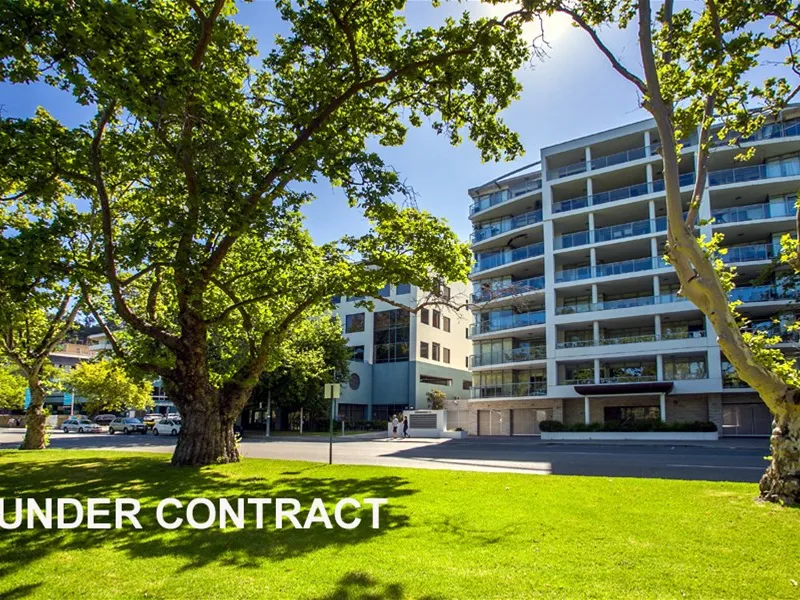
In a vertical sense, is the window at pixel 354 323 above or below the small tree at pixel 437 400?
above

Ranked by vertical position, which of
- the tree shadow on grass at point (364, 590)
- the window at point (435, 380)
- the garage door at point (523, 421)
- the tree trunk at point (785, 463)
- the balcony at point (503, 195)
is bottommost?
the garage door at point (523, 421)

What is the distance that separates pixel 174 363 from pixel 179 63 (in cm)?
864

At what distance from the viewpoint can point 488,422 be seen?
46.2 meters

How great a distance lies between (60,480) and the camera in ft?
41.9

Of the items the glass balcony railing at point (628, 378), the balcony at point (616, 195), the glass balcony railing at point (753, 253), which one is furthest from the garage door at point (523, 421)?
the glass balcony railing at point (753, 253)

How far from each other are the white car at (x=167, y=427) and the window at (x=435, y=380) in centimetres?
2207

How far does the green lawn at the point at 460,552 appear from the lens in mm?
5246

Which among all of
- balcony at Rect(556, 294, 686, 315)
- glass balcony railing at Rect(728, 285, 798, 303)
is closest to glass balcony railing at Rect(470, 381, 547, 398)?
balcony at Rect(556, 294, 686, 315)

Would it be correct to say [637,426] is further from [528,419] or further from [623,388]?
[528,419]

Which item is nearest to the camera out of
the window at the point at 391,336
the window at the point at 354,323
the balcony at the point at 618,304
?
the balcony at the point at 618,304

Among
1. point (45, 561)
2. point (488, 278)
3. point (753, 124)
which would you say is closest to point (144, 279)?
point (45, 561)

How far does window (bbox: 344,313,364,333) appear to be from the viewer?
193 feet

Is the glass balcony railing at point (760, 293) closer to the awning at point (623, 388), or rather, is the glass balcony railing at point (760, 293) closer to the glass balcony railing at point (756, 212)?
the glass balcony railing at point (756, 212)

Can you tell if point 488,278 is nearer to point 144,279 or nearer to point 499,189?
point 499,189
